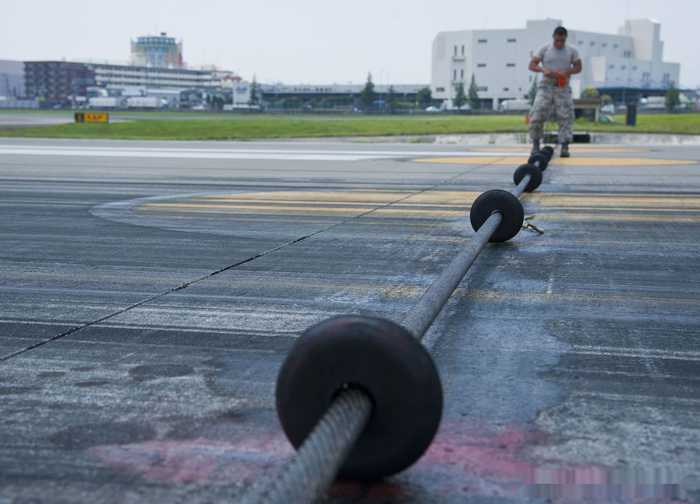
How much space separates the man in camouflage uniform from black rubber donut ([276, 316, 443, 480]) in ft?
39.5

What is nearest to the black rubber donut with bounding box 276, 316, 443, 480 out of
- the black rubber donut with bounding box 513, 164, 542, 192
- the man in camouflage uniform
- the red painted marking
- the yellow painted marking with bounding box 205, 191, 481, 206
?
the red painted marking

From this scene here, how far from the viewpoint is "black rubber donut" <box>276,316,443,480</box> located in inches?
73.9

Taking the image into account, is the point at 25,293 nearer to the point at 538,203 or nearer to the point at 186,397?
the point at 186,397

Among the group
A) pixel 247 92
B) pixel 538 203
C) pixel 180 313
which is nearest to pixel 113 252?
pixel 180 313

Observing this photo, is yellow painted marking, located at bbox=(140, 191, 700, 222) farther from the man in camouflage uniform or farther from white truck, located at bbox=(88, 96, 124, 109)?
white truck, located at bbox=(88, 96, 124, 109)

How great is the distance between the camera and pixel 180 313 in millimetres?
3729

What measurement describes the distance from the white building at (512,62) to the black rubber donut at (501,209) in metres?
154

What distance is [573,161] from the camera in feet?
47.8

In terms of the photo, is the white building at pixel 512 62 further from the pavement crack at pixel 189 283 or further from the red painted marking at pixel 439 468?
the red painted marking at pixel 439 468

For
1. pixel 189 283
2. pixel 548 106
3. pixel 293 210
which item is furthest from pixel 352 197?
pixel 548 106

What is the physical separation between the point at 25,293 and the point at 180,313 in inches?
36.0

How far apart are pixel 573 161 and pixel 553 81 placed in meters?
1.50

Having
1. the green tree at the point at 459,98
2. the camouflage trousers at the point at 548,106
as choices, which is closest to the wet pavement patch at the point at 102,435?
the camouflage trousers at the point at 548,106

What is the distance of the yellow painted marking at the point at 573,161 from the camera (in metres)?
13.9
